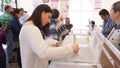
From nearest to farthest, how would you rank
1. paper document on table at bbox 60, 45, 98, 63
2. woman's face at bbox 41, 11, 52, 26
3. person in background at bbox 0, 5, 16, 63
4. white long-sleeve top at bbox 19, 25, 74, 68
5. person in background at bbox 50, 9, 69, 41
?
white long-sleeve top at bbox 19, 25, 74, 68
woman's face at bbox 41, 11, 52, 26
paper document on table at bbox 60, 45, 98, 63
person in background at bbox 50, 9, 69, 41
person in background at bbox 0, 5, 16, 63

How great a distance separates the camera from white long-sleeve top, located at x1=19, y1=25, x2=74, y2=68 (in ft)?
5.25

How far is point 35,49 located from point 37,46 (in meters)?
0.04

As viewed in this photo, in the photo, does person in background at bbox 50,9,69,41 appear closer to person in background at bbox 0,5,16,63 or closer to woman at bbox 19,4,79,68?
person in background at bbox 0,5,16,63

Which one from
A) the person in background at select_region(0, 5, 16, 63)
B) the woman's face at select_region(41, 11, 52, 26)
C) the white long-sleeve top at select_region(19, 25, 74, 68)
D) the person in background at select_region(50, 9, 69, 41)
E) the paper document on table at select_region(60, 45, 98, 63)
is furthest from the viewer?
the person in background at select_region(0, 5, 16, 63)

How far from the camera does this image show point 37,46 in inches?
63.3

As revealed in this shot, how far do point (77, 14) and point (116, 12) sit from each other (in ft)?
14.0

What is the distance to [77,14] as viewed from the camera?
21.3 feet

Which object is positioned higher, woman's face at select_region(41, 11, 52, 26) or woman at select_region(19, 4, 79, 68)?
woman's face at select_region(41, 11, 52, 26)

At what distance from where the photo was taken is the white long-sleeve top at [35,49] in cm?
160

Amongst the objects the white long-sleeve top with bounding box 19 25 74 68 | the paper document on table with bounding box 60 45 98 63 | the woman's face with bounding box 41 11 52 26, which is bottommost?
the paper document on table with bounding box 60 45 98 63

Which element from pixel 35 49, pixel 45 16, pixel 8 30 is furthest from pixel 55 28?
pixel 35 49

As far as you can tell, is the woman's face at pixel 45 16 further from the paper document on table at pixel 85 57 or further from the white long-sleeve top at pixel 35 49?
the paper document on table at pixel 85 57

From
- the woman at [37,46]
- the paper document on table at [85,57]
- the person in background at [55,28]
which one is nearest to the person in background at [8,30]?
the person in background at [55,28]

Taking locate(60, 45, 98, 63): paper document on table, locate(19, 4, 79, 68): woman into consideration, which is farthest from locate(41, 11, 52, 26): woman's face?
locate(60, 45, 98, 63): paper document on table
